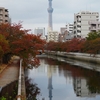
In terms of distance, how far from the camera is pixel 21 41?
30703 millimetres

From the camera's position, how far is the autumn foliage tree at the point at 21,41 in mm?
30828

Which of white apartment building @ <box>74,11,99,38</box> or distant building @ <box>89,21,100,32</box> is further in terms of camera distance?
white apartment building @ <box>74,11,99,38</box>

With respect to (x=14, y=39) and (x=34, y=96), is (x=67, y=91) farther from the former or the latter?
(x=14, y=39)

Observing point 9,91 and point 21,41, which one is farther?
point 21,41

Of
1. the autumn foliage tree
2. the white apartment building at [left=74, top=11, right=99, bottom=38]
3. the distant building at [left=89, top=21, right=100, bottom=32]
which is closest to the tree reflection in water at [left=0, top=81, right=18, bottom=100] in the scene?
the autumn foliage tree

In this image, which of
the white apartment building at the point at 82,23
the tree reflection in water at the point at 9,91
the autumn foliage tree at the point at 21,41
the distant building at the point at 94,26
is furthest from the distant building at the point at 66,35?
the tree reflection in water at the point at 9,91

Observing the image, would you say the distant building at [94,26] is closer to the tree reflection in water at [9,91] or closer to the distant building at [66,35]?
the distant building at [66,35]

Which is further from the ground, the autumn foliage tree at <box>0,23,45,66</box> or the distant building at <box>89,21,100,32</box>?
the distant building at <box>89,21,100,32</box>

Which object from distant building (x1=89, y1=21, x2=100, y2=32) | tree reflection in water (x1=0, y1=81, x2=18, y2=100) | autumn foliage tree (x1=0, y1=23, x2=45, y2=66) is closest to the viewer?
tree reflection in water (x1=0, y1=81, x2=18, y2=100)

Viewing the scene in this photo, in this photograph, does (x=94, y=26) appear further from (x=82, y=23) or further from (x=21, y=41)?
(x=21, y=41)

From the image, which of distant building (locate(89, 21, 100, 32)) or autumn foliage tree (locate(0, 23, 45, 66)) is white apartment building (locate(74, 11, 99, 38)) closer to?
distant building (locate(89, 21, 100, 32))

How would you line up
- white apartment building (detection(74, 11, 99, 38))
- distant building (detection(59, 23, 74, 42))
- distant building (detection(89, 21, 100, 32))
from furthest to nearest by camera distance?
distant building (detection(59, 23, 74, 42)) < white apartment building (detection(74, 11, 99, 38)) < distant building (detection(89, 21, 100, 32))

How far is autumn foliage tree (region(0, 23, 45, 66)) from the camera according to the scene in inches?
1214

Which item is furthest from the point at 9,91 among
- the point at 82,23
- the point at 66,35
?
the point at 66,35
